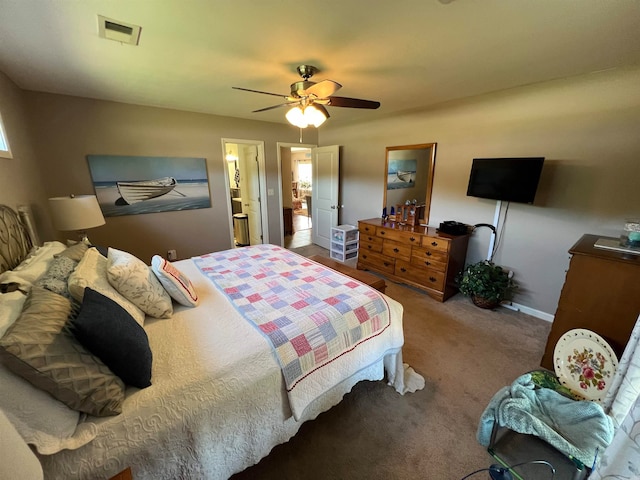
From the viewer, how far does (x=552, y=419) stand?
50.1 inches

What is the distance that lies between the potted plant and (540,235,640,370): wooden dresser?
32.2 inches

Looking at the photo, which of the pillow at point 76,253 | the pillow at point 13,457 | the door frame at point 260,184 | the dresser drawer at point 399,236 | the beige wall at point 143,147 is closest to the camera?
the pillow at point 13,457

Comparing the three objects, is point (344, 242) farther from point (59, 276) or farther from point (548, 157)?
point (59, 276)

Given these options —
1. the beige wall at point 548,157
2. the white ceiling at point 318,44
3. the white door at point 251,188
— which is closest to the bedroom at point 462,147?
the beige wall at point 548,157

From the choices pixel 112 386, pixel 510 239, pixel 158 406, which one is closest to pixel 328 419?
pixel 158 406

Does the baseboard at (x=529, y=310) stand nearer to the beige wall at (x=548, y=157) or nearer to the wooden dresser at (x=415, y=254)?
the beige wall at (x=548, y=157)

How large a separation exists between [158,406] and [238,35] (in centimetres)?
205

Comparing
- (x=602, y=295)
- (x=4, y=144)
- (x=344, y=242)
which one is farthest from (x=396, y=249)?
(x=4, y=144)

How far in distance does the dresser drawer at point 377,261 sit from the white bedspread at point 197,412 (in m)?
2.21

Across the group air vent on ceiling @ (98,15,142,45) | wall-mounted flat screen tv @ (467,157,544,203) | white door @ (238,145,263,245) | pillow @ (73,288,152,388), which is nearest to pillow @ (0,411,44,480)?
pillow @ (73,288,152,388)

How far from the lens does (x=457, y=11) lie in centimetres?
134

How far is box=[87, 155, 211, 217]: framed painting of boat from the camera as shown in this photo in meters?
3.08

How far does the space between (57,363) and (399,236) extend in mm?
3192

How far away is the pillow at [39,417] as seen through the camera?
75 centimetres
